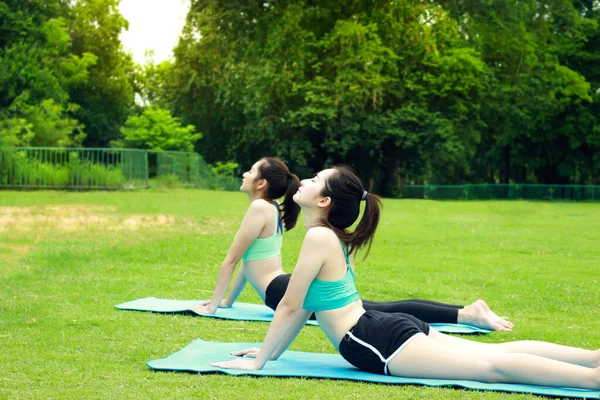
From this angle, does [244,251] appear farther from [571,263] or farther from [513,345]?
[571,263]

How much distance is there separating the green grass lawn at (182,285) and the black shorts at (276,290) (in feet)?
1.10

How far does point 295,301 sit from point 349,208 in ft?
2.44

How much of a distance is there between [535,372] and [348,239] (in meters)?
1.50

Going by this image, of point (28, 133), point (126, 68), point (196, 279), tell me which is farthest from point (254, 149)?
point (196, 279)

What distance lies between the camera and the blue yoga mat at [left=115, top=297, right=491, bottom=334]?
301 inches

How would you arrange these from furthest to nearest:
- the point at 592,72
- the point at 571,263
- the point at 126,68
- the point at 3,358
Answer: the point at 126,68 → the point at 592,72 → the point at 571,263 → the point at 3,358

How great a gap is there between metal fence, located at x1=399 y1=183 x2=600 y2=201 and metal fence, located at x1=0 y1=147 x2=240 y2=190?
14.9 metres

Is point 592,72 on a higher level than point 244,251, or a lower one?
higher

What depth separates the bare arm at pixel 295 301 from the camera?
5.39 meters

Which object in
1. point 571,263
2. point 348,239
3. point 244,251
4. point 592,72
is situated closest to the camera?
point 348,239

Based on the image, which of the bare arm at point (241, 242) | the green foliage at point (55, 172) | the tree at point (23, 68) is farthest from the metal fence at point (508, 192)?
the bare arm at point (241, 242)

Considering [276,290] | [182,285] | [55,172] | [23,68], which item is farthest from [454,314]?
[23,68]

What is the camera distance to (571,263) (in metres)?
13.8

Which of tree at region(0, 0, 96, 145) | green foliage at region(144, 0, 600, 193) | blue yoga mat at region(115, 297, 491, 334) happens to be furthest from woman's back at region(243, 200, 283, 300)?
green foliage at region(144, 0, 600, 193)
